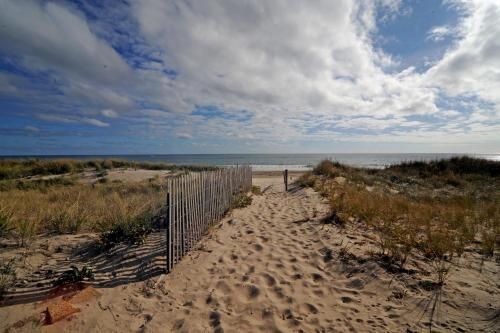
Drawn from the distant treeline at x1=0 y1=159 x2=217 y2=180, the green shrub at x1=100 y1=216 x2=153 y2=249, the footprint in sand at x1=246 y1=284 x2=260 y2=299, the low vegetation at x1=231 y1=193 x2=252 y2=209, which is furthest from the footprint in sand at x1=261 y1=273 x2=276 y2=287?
the distant treeline at x1=0 y1=159 x2=217 y2=180

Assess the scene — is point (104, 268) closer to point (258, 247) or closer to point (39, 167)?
point (258, 247)

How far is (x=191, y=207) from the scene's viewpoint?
5.23 meters

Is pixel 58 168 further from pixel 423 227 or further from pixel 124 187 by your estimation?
pixel 423 227

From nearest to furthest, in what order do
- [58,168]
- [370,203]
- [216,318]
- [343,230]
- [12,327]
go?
[12,327], [216,318], [343,230], [370,203], [58,168]

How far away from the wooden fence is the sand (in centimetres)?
33

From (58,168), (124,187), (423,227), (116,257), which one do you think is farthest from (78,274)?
(58,168)

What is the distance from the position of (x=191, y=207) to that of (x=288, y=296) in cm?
260

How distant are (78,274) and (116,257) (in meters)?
0.78

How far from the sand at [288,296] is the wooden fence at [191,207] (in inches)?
13.1

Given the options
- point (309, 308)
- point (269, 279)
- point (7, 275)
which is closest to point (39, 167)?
point (7, 275)

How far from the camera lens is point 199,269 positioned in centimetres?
434

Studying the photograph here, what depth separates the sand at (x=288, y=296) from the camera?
2.93 m

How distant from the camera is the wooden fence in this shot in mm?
4312

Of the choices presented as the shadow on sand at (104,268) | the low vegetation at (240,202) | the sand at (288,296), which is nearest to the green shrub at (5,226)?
the shadow on sand at (104,268)
